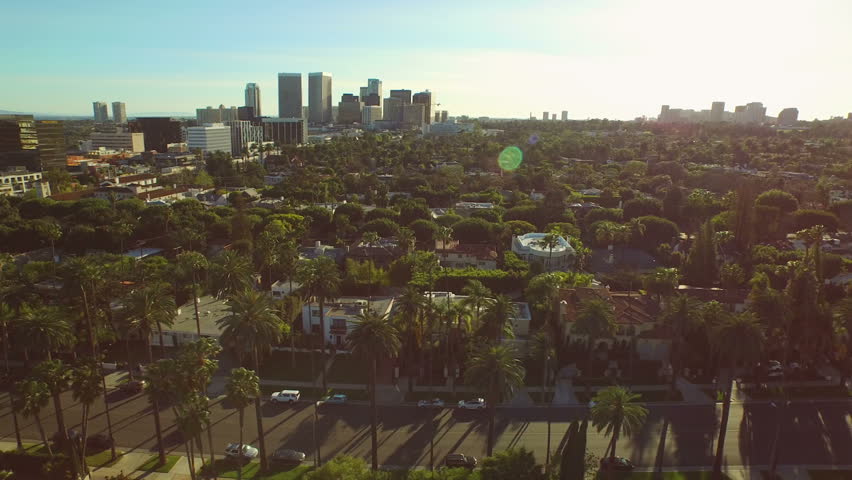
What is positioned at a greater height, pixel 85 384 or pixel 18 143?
pixel 18 143

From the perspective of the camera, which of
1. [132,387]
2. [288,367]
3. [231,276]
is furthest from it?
[288,367]

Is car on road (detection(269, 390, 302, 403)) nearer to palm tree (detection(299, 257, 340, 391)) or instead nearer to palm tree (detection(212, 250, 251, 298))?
palm tree (detection(299, 257, 340, 391))

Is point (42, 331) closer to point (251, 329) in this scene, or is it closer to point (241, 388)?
point (251, 329)

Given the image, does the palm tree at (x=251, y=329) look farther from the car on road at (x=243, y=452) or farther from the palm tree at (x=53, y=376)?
the palm tree at (x=53, y=376)

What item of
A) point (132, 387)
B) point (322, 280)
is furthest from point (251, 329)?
point (132, 387)

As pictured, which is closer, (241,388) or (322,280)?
(241,388)

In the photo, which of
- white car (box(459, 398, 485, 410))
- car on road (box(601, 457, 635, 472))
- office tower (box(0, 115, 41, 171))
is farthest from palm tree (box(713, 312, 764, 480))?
office tower (box(0, 115, 41, 171))
